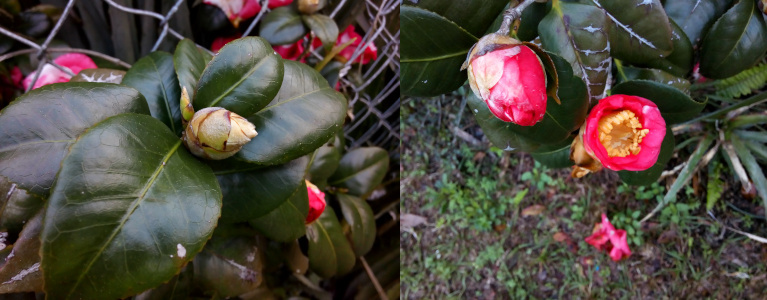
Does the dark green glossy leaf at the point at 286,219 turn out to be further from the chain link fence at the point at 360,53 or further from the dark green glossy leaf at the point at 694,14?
the dark green glossy leaf at the point at 694,14

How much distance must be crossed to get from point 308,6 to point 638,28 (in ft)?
1.54

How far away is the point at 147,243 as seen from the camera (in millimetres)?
357

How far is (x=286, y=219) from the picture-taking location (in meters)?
0.62

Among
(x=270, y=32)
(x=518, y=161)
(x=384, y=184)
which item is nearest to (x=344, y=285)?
(x=384, y=184)

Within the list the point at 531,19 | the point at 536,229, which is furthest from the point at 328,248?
the point at 536,229

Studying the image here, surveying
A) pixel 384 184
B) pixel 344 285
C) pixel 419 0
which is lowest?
pixel 344 285

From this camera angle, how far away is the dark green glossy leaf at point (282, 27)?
2.38 ft

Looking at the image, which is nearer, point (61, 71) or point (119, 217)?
point (119, 217)

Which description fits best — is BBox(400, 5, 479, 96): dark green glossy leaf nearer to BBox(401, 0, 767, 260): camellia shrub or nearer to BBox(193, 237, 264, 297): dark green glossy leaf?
BBox(401, 0, 767, 260): camellia shrub

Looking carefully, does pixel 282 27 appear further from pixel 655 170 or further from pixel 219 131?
pixel 655 170

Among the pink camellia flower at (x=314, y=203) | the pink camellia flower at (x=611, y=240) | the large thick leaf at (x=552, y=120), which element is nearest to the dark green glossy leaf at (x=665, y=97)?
the large thick leaf at (x=552, y=120)

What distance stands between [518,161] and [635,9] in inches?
38.7

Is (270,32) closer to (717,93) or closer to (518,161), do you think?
(518,161)

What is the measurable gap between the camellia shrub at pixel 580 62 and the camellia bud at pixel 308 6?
0.27m
